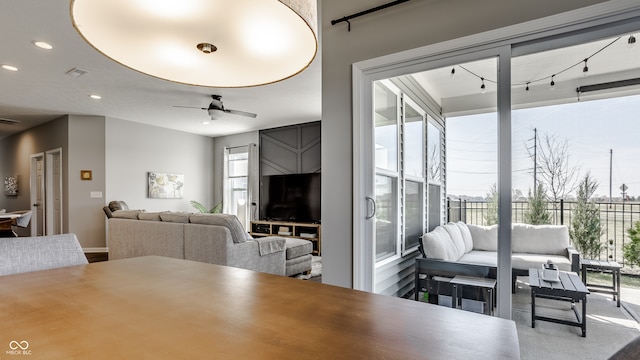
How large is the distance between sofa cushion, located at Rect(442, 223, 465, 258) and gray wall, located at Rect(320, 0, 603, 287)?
0.69 m

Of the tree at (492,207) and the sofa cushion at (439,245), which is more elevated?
the tree at (492,207)

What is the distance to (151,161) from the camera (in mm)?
7012

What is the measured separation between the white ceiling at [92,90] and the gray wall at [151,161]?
0.95 feet

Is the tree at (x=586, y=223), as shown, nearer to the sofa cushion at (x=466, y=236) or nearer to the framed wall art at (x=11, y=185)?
the sofa cushion at (x=466, y=236)

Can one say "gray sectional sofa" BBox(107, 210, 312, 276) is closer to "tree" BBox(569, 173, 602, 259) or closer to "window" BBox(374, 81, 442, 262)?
"window" BBox(374, 81, 442, 262)

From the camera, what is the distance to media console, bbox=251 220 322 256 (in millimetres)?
6320

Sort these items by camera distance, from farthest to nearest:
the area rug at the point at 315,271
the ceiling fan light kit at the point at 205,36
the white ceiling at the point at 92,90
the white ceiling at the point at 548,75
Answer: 1. the area rug at the point at 315,271
2. the white ceiling at the point at 92,90
3. the white ceiling at the point at 548,75
4. the ceiling fan light kit at the point at 205,36

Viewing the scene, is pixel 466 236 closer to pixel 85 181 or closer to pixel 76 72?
pixel 76 72

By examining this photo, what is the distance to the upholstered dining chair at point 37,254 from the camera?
1353 millimetres

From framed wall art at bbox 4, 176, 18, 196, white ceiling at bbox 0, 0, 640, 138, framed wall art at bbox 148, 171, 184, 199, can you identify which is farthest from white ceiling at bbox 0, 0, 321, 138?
framed wall art at bbox 4, 176, 18, 196

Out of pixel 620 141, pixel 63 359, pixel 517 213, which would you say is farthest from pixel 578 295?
pixel 63 359

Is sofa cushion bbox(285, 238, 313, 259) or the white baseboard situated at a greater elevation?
sofa cushion bbox(285, 238, 313, 259)

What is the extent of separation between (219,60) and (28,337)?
89 cm

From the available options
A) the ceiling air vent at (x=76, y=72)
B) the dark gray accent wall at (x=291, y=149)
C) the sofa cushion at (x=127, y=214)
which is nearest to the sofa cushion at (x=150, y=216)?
the sofa cushion at (x=127, y=214)
